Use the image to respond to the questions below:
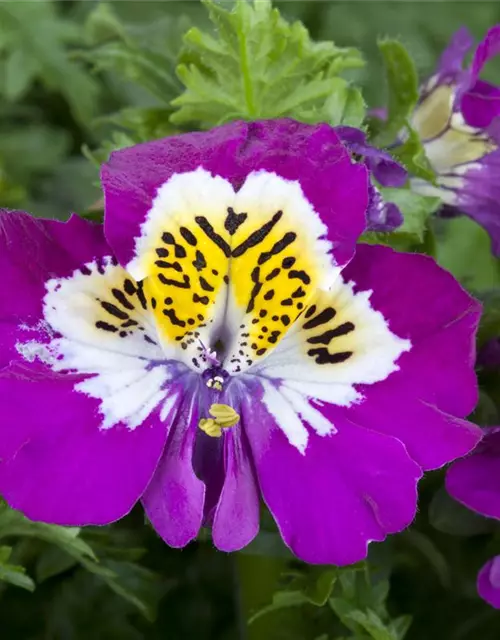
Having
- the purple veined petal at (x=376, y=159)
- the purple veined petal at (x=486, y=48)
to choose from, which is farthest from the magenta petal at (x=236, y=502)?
the purple veined petal at (x=486, y=48)

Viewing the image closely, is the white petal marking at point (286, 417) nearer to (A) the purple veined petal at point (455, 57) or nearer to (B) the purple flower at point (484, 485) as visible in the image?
(B) the purple flower at point (484, 485)

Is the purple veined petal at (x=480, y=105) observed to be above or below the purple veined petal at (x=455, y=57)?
above

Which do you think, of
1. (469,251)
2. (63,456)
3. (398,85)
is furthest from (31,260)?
(469,251)

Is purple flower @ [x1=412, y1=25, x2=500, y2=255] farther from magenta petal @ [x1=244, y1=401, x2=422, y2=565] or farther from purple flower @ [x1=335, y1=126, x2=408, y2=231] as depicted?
magenta petal @ [x1=244, y1=401, x2=422, y2=565]

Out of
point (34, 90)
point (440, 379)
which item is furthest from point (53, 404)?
point (34, 90)

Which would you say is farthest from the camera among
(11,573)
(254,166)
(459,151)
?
(459,151)

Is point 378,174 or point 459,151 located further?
point 459,151

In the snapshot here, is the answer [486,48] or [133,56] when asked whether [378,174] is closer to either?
[486,48]
